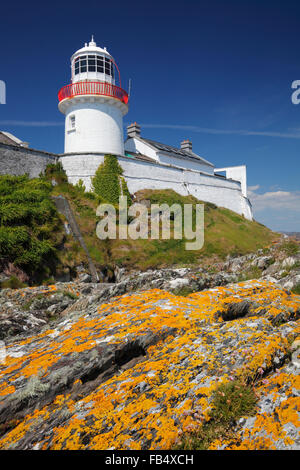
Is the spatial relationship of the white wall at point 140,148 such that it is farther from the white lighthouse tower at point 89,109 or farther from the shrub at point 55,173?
the shrub at point 55,173

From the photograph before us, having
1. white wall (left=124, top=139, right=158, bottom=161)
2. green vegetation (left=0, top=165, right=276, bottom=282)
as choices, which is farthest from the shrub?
white wall (left=124, top=139, right=158, bottom=161)

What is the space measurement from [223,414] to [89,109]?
101ft

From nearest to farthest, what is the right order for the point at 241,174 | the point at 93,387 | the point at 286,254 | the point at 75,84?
the point at 93,387, the point at 286,254, the point at 75,84, the point at 241,174

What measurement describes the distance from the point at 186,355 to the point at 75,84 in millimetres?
30807

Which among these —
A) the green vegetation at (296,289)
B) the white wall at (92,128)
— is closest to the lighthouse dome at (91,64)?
the white wall at (92,128)

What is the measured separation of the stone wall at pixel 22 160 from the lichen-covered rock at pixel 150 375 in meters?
23.2

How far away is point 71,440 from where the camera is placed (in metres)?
3.12

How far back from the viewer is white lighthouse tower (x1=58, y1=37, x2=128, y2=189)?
29078 mm

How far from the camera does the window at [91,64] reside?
29.1 metres

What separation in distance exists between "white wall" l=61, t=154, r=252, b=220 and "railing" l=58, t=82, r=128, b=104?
594cm

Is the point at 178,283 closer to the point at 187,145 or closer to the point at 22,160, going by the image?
the point at 22,160
